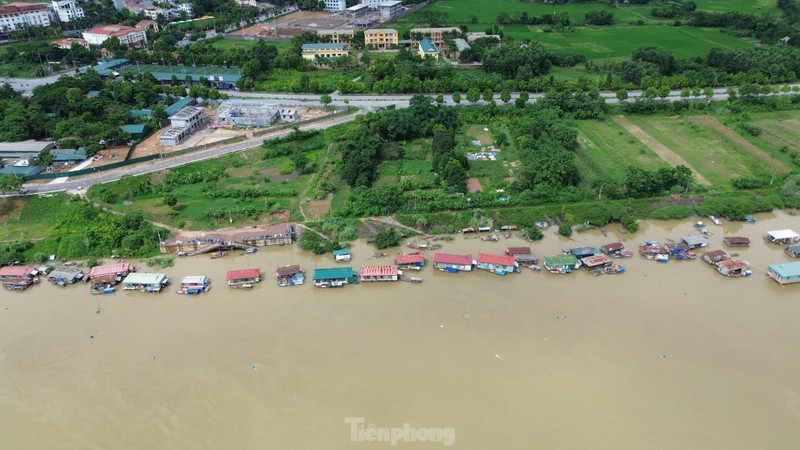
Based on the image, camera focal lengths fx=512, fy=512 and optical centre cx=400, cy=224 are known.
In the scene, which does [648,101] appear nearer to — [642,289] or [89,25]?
[642,289]

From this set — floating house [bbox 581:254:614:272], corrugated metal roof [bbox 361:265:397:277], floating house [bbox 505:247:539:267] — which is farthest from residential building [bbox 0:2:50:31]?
floating house [bbox 581:254:614:272]

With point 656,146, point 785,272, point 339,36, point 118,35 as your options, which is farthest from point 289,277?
point 118,35

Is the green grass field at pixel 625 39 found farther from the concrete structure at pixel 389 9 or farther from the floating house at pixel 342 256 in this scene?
the floating house at pixel 342 256

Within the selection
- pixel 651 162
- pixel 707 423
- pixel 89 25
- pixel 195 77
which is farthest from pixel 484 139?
pixel 89 25

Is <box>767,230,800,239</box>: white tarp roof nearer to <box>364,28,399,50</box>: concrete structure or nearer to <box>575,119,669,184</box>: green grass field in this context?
<box>575,119,669,184</box>: green grass field

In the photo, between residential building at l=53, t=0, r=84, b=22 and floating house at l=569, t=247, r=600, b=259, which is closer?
floating house at l=569, t=247, r=600, b=259

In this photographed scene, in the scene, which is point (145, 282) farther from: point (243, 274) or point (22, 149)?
point (22, 149)
